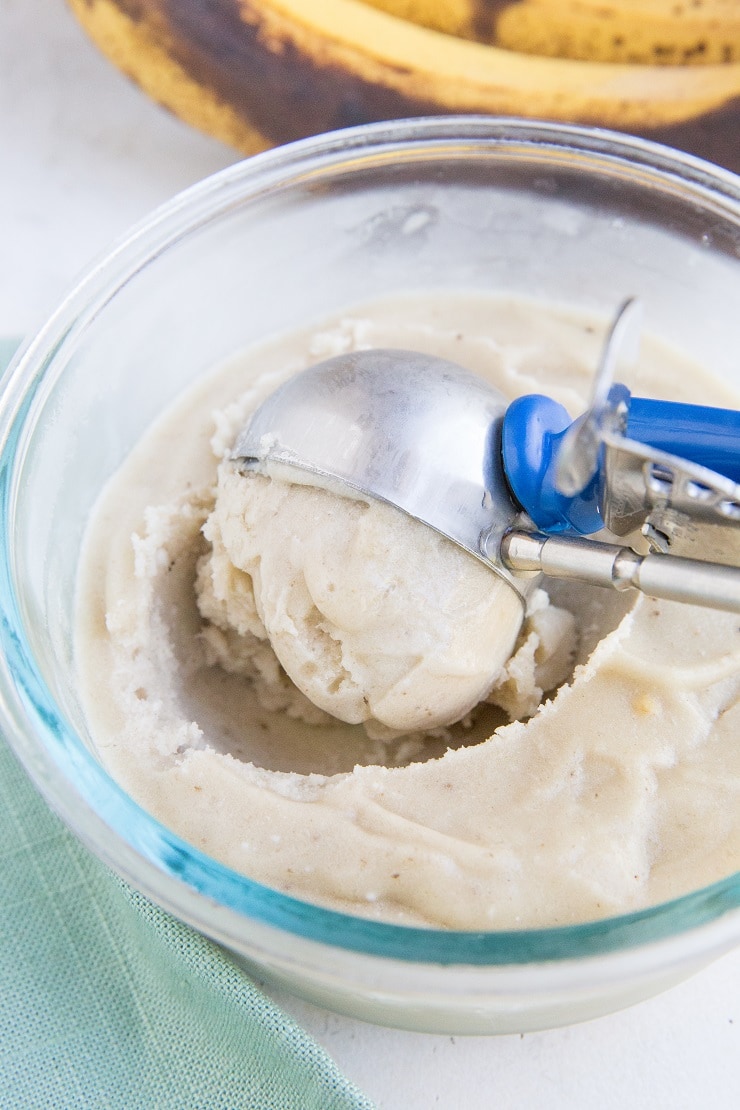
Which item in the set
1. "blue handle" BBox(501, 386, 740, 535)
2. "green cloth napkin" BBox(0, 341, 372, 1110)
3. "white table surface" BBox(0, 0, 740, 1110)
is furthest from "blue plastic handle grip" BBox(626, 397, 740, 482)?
"green cloth napkin" BBox(0, 341, 372, 1110)

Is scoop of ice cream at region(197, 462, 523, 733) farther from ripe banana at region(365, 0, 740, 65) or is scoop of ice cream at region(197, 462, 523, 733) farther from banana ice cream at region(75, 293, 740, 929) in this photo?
ripe banana at region(365, 0, 740, 65)

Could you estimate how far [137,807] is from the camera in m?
1.07

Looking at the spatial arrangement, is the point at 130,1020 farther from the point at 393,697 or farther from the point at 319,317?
the point at 319,317

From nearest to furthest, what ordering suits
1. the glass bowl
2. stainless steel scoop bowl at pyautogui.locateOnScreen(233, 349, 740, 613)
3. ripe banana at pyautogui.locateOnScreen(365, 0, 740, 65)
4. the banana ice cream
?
the glass bowl < the banana ice cream < stainless steel scoop bowl at pyautogui.locateOnScreen(233, 349, 740, 613) < ripe banana at pyautogui.locateOnScreen(365, 0, 740, 65)

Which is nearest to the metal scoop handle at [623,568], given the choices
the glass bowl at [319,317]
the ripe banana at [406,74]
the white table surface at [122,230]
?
the glass bowl at [319,317]

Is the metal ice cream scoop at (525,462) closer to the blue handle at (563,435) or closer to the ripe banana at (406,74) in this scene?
the blue handle at (563,435)

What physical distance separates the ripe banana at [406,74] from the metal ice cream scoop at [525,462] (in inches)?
28.0

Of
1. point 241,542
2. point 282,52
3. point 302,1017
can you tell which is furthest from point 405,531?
point 282,52

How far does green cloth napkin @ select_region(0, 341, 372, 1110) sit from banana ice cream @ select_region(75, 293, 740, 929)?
0.66ft

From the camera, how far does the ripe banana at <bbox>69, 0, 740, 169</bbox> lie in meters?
1.78

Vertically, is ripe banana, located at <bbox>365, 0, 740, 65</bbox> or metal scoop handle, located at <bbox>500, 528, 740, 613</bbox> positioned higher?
ripe banana, located at <bbox>365, 0, 740, 65</bbox>

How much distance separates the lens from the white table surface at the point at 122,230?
1278 mm

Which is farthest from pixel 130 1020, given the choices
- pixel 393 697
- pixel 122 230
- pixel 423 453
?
pixel 122 230

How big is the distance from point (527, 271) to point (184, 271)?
0.52 meters
